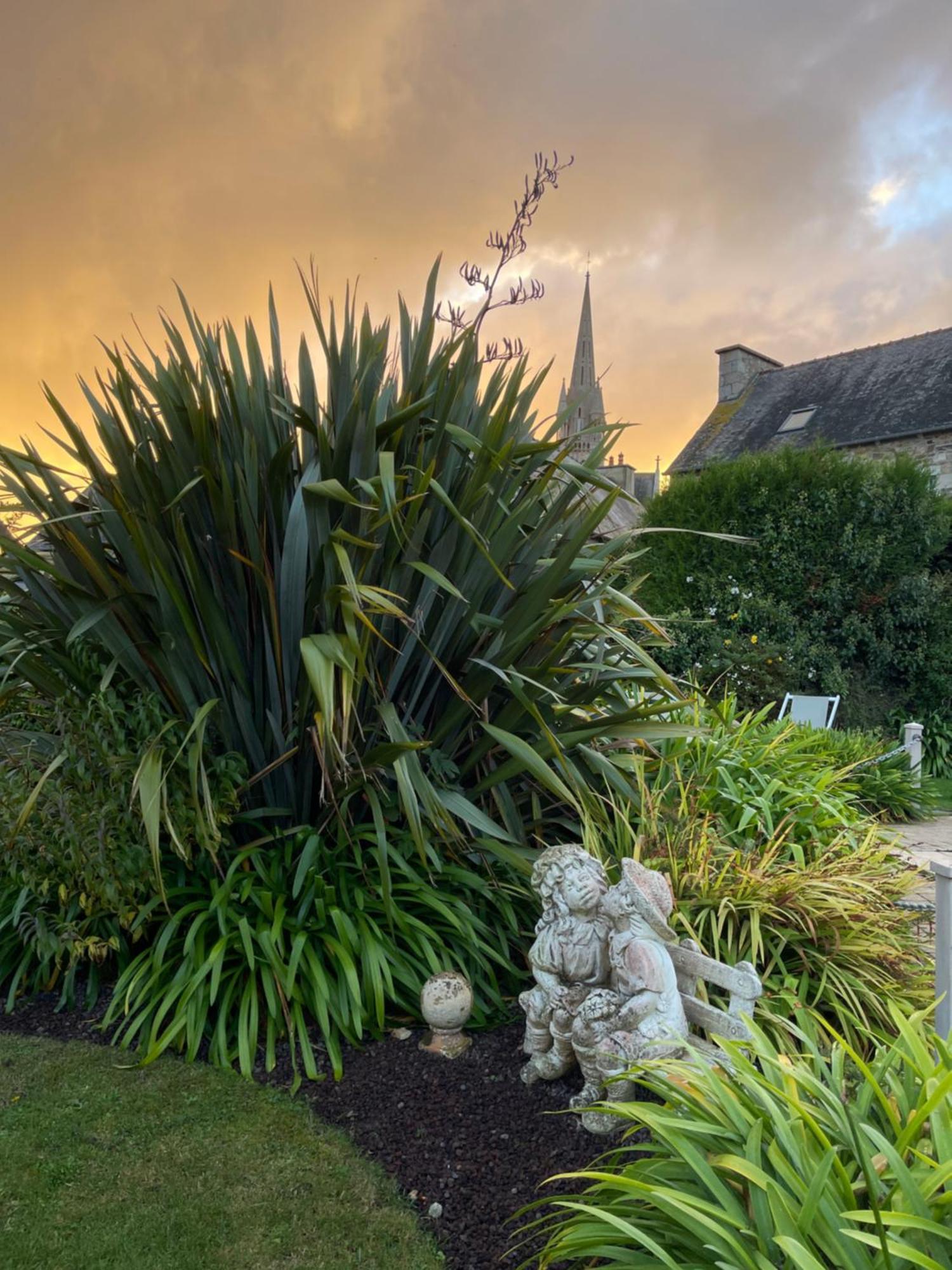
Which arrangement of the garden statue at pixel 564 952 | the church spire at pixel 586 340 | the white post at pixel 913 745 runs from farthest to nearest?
the church spire at pixel 586 340 < the white post at pixel 913 745 < the garden statue at pixel 564 952

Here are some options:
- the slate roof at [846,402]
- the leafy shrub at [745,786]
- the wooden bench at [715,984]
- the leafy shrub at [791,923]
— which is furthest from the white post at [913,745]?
the slate roof at [846,402]

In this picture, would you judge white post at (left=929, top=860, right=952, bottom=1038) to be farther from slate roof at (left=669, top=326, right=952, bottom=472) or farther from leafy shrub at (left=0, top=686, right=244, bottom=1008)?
slate roof at (left=669, top=326, right=952, bottom=472)

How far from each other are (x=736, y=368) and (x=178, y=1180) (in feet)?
73.0

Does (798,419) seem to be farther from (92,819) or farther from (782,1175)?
(782,1175)

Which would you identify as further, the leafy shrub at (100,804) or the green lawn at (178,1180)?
the leafy shrub at (100,804)

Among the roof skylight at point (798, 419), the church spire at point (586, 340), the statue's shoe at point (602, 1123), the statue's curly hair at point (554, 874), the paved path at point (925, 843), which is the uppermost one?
the church spire at point (586, 340)

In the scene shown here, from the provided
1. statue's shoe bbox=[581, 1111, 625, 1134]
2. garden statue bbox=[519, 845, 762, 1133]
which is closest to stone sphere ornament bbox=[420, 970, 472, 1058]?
garden statue bbox=[519, 845, 762, 1133]

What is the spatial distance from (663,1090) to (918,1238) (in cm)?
57

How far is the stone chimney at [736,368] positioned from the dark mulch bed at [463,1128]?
21.0 metres

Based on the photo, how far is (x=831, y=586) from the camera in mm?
10109

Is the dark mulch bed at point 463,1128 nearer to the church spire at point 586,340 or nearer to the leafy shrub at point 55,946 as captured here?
the leafy shrub at point 55,946

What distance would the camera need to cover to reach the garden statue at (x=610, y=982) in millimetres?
2254

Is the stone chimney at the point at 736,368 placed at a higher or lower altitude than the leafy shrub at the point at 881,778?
higher

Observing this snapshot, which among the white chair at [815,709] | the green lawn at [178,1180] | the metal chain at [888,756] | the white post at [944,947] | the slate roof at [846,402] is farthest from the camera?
the slate roof at [846,402]
